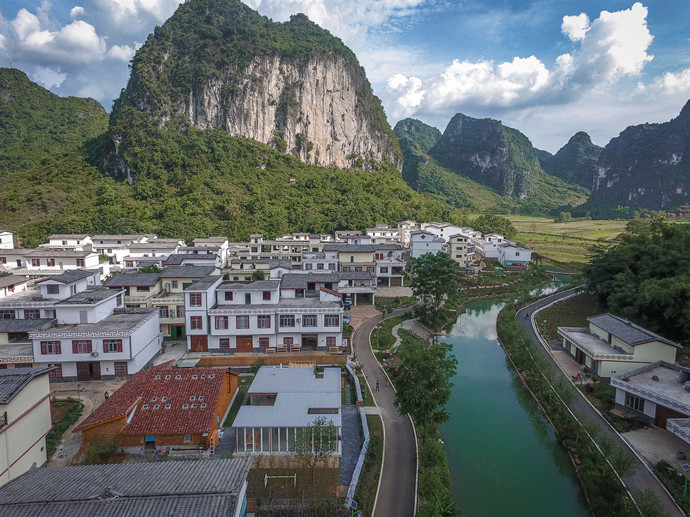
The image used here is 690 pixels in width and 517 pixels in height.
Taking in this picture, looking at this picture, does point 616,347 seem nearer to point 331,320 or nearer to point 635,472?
point 635,472

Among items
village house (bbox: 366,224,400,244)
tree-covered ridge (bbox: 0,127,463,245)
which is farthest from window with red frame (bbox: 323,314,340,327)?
tree-covered ridge (bbox: 0,127,463,245)

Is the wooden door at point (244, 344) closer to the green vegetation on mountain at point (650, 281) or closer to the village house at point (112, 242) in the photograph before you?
the green vegetation on mountain at point (650, 281)

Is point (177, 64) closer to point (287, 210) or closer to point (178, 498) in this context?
point (287, 210)

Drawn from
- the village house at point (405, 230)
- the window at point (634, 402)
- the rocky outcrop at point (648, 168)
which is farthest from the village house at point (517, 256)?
the rocky outcrop at point (648, 168)

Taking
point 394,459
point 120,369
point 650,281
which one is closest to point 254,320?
point 120,369

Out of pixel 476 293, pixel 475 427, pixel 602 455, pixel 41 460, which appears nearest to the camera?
pixel 41 460

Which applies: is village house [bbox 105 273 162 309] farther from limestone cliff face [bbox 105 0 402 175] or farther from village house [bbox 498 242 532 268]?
limestone cliff face [bbox 105 0 402 175]

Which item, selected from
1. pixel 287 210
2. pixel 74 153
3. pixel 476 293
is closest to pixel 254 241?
pixel 287 210

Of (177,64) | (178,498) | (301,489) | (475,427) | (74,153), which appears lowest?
(475,427)
